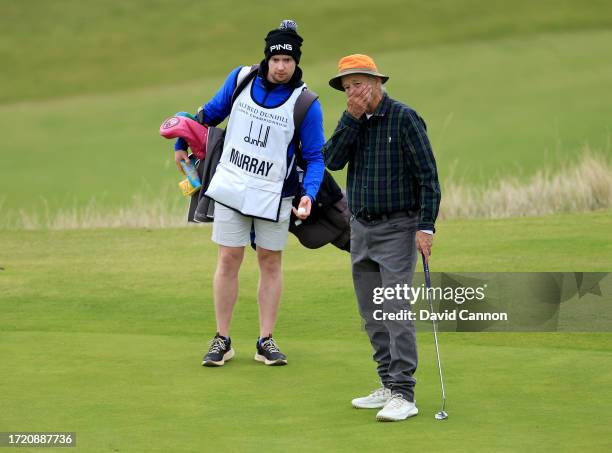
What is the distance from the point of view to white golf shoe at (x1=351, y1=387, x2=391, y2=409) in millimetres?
5812

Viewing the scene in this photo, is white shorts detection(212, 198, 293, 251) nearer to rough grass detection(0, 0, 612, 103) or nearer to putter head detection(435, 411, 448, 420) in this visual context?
putter head detection(435, 411, 448, 420)

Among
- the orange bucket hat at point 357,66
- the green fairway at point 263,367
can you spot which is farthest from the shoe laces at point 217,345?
the orange bucket hat at point 357,66

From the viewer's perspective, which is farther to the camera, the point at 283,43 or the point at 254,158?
the point at 254,158

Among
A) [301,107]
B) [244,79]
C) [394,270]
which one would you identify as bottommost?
[394,270]

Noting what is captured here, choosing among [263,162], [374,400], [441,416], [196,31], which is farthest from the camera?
[196,31]

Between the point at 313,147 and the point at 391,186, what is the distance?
4.50 feet

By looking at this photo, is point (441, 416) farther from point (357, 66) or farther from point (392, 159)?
point (357, 66)

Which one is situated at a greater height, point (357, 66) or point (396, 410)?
point (357, 66)

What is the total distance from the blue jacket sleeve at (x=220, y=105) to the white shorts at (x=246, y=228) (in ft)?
1.59

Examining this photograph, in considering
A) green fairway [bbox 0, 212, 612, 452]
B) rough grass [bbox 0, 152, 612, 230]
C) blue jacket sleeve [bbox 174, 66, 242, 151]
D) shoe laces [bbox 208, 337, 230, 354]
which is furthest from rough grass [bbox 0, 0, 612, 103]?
shoe laces [bbox 208, 337, 230, 354]

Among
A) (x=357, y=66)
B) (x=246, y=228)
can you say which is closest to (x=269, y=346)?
(x=246, y=228)

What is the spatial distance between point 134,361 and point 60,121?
68.3 ft

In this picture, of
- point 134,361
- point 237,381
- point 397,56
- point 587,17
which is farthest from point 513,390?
point 587,17

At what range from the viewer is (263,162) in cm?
687
